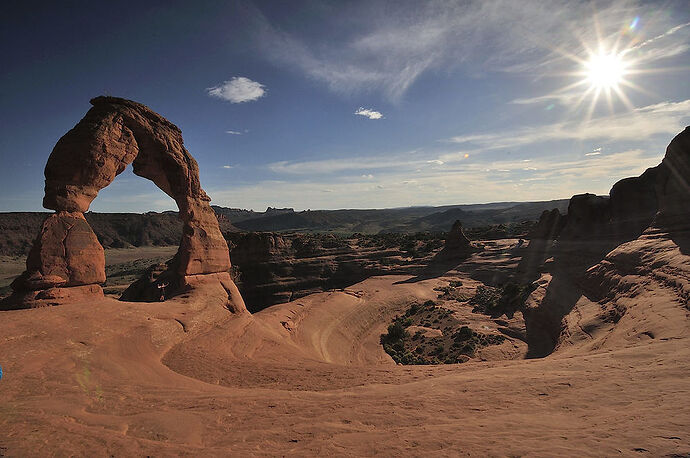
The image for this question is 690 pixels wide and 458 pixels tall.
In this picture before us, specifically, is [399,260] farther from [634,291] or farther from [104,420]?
[104,420]

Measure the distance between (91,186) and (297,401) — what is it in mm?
11740

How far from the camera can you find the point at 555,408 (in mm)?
5199

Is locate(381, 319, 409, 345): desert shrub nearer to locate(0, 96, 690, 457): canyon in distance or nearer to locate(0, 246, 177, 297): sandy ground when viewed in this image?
locate(0, 96, 690, 457): canyon in distance

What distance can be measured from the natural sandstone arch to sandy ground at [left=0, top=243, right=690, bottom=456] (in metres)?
1.75

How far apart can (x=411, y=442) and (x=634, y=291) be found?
11.6 metres

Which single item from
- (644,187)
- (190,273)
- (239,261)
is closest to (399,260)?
(239,261)

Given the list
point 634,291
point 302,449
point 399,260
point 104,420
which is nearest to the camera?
point 302,449

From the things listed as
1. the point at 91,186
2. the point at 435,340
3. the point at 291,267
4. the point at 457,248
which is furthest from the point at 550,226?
the point at 91,186

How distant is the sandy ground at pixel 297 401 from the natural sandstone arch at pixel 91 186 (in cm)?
175

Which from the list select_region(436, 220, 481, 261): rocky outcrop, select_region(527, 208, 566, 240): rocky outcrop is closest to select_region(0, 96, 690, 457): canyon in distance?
select_region(527, 208, 566, 240): rocky outcrop

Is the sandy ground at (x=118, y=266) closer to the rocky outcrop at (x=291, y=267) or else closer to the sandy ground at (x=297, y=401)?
the rocky outcrop at (x=291, y=267)

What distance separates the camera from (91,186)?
11.8 metres

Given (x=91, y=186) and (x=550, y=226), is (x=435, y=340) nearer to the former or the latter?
(x=550, y=226)

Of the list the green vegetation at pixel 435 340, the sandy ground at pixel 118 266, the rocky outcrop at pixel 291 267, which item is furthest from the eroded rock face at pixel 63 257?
the sandy ground at pixel 118 266
